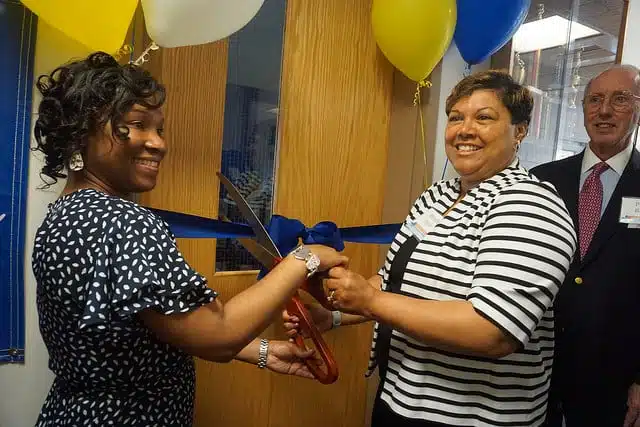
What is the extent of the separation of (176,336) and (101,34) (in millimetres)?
732

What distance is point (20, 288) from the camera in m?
1.20

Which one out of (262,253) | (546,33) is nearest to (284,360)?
(262,253)

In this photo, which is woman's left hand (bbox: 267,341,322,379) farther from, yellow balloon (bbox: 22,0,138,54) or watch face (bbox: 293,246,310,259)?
yellow balloon (bbox: 22,0,138,54)

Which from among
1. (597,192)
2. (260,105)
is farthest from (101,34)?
(597,192)

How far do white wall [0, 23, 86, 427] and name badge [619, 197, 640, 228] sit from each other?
1.68 metres

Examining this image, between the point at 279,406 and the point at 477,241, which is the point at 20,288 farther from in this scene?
the point at 477,241

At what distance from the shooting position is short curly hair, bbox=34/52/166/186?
0.85m

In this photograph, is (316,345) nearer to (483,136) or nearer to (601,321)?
(483,136)

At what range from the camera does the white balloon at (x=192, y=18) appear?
1058mm

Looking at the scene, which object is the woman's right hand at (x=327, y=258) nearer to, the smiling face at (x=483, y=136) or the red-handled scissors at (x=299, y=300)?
the red-handled scissors at (x=299, y=300)

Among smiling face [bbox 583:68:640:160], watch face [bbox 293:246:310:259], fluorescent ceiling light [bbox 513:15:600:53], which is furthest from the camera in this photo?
fluorescent ceiling light [bbox 513:15:600:53]

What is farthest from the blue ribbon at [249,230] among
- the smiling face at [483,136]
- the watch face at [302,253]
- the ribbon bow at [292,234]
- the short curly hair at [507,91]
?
the short curly hair at [507,91]

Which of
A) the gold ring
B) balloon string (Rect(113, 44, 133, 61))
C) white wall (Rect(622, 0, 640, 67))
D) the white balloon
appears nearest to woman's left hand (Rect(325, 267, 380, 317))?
the gold ring

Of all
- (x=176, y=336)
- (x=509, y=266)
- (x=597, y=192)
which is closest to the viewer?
(x=176, y=336)
